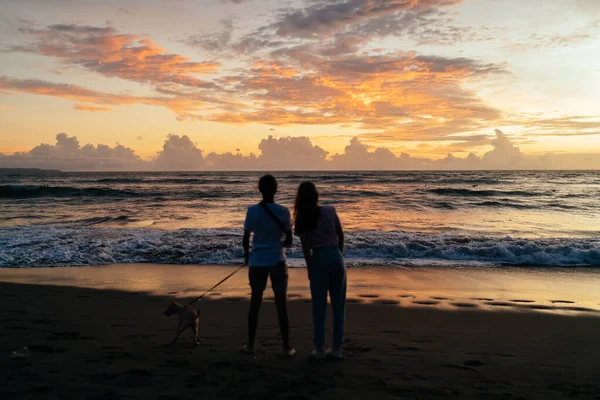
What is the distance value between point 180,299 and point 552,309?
251 inches

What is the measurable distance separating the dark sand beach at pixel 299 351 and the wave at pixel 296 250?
12.3ft

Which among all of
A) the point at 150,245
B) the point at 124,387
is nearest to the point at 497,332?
the point at 124,387

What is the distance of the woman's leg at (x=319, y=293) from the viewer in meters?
4.11

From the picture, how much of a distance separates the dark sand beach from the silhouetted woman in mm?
677

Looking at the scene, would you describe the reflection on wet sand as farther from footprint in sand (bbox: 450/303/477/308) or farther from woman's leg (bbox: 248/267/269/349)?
woman's leg (bbox: 248/267/269/349)

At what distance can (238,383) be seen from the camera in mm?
3564

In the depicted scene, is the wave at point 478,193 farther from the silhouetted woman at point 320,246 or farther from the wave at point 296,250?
the silhouetted woman at point 320,246

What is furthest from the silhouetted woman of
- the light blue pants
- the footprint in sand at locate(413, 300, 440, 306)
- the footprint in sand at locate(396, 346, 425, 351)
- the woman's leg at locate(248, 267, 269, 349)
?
the footprint in sand at locate(413, 300, 440, 306)

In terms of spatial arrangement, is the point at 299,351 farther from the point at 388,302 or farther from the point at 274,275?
the point at 388,302

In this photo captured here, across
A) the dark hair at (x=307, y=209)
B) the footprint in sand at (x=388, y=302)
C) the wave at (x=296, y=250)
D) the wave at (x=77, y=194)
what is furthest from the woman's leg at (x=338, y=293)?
the wave at (x=77, y=194)

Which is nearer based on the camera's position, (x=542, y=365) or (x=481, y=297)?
(x=542, y=365)

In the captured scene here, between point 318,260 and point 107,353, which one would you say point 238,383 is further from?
point 107,353

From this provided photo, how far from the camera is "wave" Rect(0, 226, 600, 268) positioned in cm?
1090

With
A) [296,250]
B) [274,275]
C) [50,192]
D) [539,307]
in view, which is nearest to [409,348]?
[274,275]
